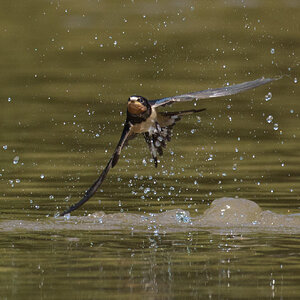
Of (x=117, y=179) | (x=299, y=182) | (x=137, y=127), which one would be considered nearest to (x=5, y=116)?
(x=117, y=179)

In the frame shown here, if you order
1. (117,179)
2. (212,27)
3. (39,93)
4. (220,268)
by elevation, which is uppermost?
(212,27)

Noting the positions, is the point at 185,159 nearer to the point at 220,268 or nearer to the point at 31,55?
the point at 220,268

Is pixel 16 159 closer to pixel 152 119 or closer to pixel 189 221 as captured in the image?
pixel 189 221

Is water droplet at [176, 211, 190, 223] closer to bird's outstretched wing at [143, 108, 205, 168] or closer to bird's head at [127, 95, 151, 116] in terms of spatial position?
bird's outstretched wing at [143, 108, 205, 168]

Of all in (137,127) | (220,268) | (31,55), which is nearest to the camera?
(220,268)

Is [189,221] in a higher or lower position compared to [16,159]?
lower

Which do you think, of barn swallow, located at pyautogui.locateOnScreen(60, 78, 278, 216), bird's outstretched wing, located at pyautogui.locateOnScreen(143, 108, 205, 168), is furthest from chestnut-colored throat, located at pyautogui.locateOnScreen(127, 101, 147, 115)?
bird's outstretched wing, located at pyautogui.locateOnScreen(143, 108, 205, 168)

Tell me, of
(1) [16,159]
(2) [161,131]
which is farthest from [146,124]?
(1) [16,159]
